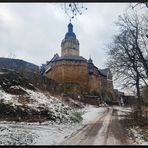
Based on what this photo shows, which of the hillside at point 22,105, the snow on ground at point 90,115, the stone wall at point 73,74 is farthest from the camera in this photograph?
the stone wall at point 73,74

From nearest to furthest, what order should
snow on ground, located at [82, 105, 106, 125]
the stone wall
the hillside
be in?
the hillside
snow on ground, located at [82, 105, 106, 125]
the stone wall

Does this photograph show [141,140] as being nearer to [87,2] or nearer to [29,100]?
[87,2]

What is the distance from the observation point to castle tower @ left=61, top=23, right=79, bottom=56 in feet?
332

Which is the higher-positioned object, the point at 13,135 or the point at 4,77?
the point at 4,77

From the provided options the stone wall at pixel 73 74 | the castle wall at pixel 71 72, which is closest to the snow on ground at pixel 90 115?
the stone wall at pixel 73 74

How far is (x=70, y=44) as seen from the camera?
10144 cm

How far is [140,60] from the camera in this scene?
31.1m

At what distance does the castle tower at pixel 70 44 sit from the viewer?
101312 millimetres

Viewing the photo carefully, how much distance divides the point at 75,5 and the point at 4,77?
86.2 feet

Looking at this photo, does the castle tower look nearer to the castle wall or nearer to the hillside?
the castle wall

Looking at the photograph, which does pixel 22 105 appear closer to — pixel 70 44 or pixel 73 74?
pixel 73 74

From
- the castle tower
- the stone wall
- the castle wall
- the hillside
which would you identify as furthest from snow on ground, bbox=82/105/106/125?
the castle tower

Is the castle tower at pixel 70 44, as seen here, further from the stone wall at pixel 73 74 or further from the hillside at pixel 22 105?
the hillside at pixel 22 105

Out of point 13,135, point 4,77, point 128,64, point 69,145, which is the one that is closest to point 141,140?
point 69,145
